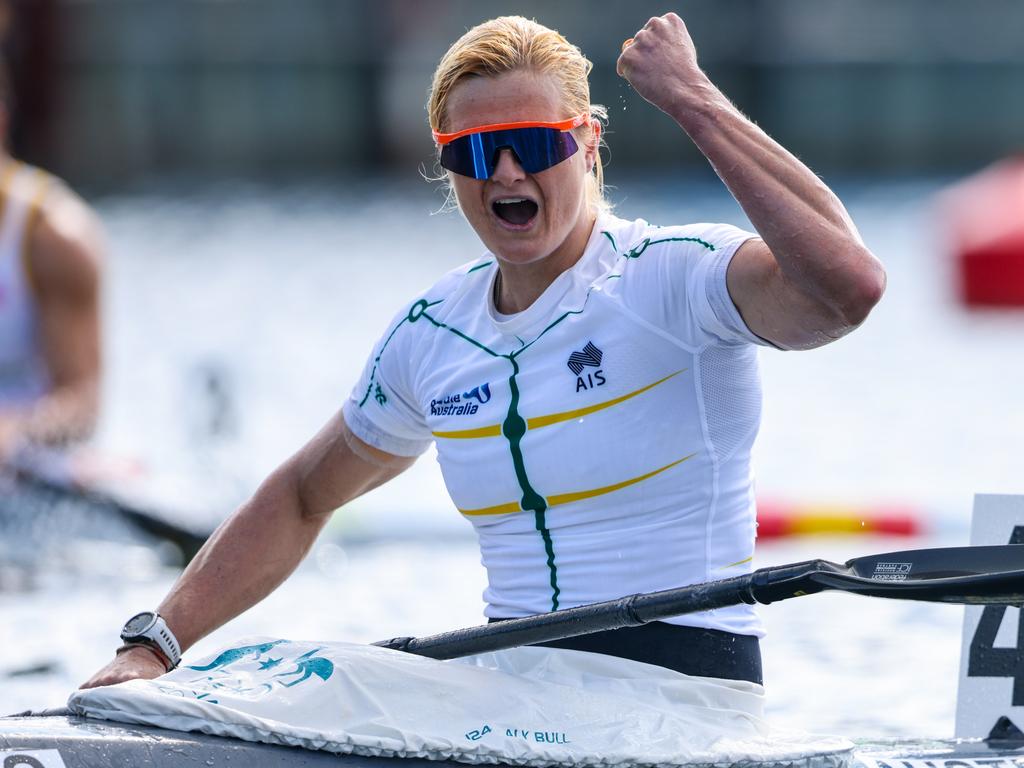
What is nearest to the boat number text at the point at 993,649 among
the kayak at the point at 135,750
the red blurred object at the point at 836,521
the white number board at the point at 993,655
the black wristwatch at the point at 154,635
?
the white number board at the point at 993,655

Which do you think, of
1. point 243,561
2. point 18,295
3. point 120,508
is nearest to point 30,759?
point 243,561

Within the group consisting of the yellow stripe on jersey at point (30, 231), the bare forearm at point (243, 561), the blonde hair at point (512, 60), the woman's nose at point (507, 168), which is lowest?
the bare forearm at point (243, 561)

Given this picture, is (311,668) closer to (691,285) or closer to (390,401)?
(390,401)

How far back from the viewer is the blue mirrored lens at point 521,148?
9.52 ft

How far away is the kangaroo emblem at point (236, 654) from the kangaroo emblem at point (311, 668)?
0.08 metres

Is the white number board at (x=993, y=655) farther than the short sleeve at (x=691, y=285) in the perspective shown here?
Yes

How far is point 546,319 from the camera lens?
9.79 ft

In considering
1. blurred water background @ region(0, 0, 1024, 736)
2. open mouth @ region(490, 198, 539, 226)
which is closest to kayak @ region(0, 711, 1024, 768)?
open mouth @ region(490, 198, 539, 226)

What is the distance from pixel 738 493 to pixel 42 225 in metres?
3.97

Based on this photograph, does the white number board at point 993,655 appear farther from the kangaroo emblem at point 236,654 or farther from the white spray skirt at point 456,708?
the kangaroo emblem at point 236,654

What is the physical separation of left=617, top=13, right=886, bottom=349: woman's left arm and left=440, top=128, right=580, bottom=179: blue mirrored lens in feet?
0.63

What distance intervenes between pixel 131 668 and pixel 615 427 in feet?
3.02

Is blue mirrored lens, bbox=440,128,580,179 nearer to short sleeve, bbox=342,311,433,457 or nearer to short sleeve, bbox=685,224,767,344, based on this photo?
short sleeve, bbox=685,224,767,344

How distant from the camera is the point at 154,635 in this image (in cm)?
314
